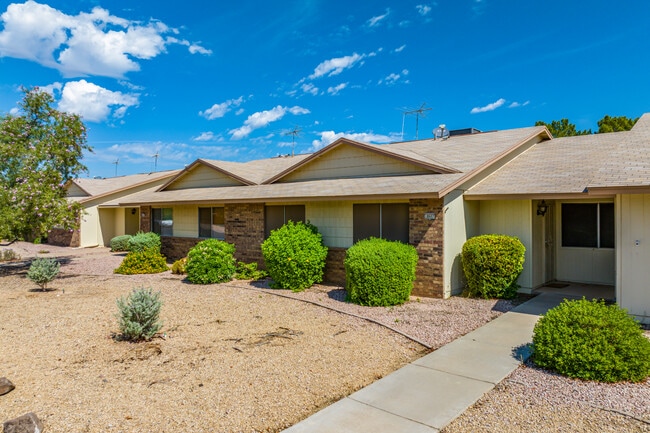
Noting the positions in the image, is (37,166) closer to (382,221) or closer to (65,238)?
(382,221)

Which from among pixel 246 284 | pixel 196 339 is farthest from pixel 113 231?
pixel 196 339

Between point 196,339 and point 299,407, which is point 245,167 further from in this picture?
point 299,407

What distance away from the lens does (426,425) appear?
3.97 meters

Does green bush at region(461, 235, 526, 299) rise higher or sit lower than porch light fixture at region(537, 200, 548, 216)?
lower

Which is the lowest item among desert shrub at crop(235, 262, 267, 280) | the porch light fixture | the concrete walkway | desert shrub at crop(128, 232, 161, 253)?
the concrete walkway

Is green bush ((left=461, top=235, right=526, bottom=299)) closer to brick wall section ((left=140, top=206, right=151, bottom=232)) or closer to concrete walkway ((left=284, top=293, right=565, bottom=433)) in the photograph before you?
concrete walkway ((left=284, top=293, right=565, bottom=433))

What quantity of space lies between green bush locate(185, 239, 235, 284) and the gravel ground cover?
86.1 inches

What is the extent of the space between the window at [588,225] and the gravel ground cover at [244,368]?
3.54 meters

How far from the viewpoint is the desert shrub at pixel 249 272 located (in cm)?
1270

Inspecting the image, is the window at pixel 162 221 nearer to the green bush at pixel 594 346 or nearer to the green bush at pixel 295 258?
the green bush at pixel 295 258

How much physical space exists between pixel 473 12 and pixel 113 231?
907 inches

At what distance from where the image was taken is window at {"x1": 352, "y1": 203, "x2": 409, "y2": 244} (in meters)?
10.4

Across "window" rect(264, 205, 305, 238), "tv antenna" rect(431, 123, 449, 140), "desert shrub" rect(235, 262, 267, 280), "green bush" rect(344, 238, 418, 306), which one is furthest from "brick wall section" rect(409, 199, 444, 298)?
"tv antenna" rect(431, 123, 449, 140)

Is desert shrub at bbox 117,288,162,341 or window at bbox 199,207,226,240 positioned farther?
window at bbox 199,207,226,240
